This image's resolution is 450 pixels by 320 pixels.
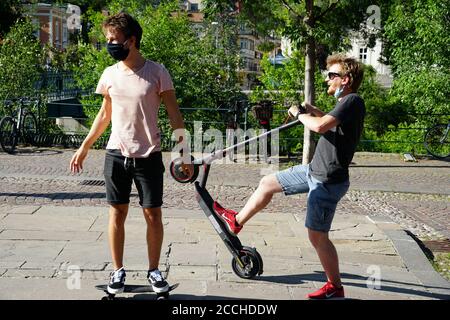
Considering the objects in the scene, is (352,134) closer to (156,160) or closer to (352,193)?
(156,160)

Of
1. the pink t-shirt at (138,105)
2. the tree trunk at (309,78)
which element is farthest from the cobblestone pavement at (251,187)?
the pink t-shirt at (138,105)

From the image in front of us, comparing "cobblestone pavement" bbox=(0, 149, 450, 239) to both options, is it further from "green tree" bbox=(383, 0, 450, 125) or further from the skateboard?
the skateboard

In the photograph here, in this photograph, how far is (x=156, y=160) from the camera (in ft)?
13.8

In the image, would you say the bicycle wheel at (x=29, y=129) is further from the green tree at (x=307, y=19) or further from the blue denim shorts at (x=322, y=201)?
the blue denim shorts at (x=322, y=201)

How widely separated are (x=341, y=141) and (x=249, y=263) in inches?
48.3

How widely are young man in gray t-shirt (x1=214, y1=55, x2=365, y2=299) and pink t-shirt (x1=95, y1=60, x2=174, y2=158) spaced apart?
90cm

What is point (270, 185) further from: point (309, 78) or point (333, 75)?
point (309, 78)

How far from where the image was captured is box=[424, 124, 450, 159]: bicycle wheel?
13.8m

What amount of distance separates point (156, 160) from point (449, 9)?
12.2m

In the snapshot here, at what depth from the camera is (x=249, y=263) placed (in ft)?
15.6

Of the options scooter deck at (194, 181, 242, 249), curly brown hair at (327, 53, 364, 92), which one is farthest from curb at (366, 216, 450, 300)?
curly brown hair at (327, 53, 364, 92)

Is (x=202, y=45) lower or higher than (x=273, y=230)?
higher
